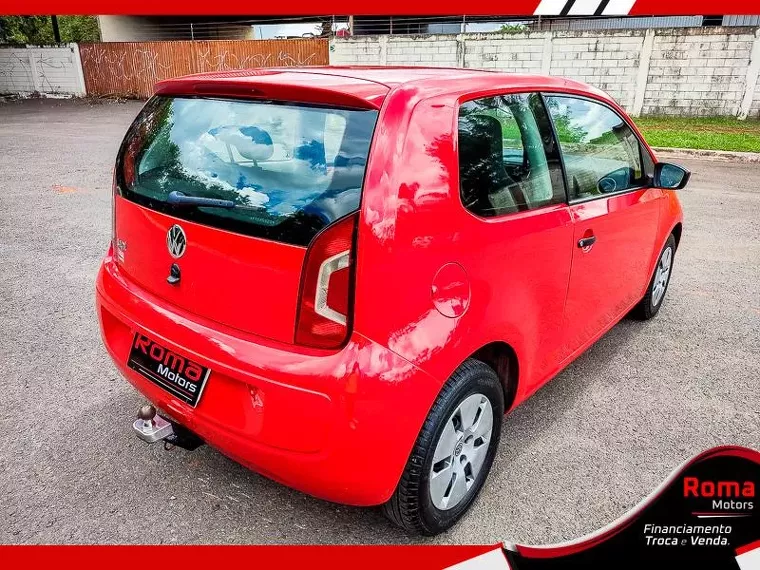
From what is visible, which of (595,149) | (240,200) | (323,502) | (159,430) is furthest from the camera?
(595,149)

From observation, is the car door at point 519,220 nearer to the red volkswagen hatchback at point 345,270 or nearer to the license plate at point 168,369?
the red volkswagen hatchback at point 345,270

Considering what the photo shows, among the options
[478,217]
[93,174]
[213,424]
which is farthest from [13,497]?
[93,174]

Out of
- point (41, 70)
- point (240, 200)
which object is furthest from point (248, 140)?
point (41, 70)

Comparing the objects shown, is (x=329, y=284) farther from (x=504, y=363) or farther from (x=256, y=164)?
(x=504, y=363)

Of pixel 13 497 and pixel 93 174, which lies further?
pixel 93 174

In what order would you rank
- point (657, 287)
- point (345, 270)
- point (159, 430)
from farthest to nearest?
point (657, 287) → point (159, 430) → point (345, 270)

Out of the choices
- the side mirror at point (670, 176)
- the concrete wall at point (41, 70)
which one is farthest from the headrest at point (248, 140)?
the concrete wall at point (41, 70)

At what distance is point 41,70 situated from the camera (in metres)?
23.9

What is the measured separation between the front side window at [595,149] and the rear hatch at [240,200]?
121 centimetres

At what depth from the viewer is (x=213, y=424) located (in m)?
2.04

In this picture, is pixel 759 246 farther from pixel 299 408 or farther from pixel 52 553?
pixel 52 553

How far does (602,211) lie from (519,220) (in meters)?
0.78

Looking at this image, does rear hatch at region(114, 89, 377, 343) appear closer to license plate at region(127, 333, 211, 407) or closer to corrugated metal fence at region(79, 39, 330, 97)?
license plate at region(127, 333, 211, 407)

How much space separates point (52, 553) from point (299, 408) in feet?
3.80
